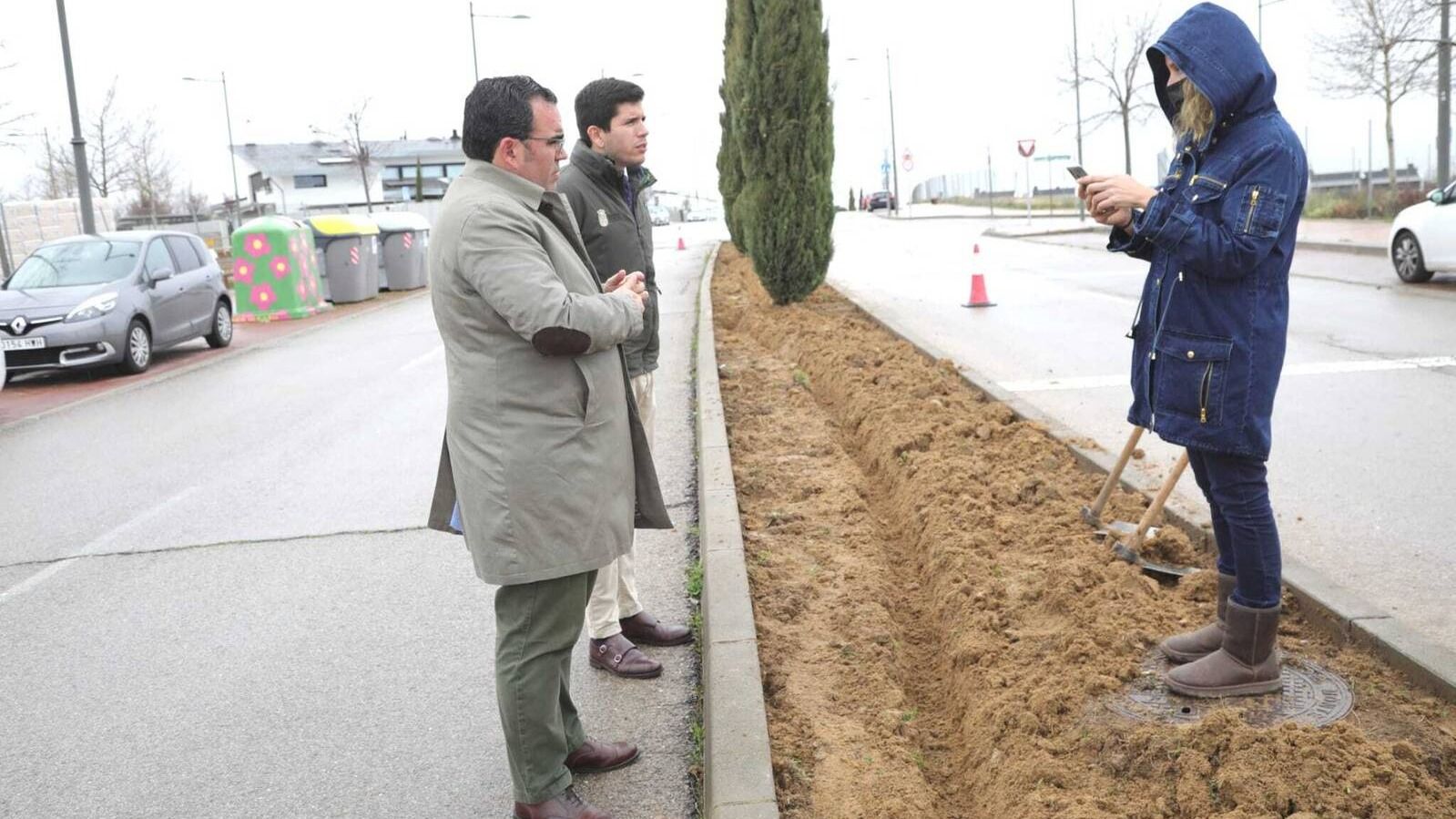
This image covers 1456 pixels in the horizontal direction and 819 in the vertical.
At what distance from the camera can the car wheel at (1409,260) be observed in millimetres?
15102

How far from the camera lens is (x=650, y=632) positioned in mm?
4609

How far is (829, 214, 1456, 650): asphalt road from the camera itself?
5250 millimetres

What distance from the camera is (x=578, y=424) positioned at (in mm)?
3125

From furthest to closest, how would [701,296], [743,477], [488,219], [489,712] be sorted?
[701,296] < [743,477] < [489,712] < [488,219]

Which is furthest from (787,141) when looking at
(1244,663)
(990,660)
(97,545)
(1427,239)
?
(1244,663)

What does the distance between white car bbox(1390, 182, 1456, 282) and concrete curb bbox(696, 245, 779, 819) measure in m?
12.1

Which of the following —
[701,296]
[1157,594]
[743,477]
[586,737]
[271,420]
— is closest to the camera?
[586,737]

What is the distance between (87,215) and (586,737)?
1971 centimetres

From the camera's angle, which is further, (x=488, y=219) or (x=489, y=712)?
(x=489, y=712)

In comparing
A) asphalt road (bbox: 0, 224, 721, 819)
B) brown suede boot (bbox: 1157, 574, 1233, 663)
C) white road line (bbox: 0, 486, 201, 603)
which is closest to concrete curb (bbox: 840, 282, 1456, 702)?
brown suede boot (bbox: 1157, 574, 1233, 663)

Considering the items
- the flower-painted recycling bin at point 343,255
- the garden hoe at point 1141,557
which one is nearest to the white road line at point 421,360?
the garden hoe at point 1141,557

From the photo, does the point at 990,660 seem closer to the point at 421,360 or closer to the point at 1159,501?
the point at 1159,501

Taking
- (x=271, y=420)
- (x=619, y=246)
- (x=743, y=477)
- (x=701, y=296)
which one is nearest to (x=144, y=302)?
(x=271, y=420)

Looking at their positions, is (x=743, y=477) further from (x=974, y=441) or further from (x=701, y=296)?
(x=701, y=296)
